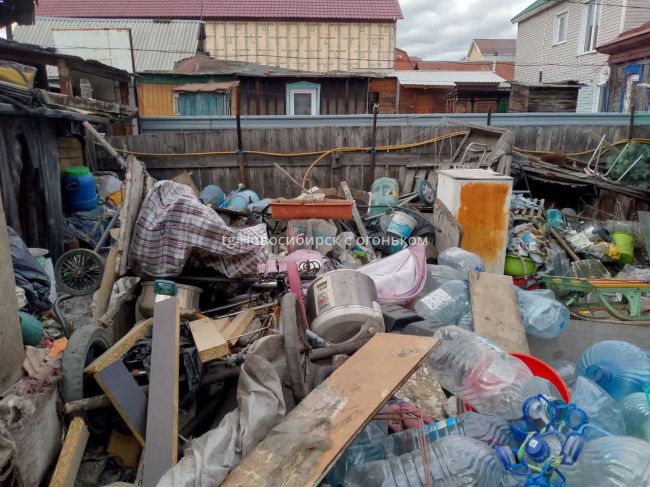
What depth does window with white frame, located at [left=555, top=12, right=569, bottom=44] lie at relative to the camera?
17114 mm

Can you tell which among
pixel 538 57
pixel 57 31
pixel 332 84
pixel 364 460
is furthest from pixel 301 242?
pixel 538 57

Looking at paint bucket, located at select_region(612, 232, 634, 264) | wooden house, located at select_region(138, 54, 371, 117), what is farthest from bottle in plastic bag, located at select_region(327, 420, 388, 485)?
wooden house, located at select_region(138, 54, 371, 117)

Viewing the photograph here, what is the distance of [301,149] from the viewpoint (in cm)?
848

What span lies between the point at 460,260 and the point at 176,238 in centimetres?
303

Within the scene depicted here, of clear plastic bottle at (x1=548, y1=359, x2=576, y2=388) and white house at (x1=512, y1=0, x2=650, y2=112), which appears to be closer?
clear plastic bottle at (x1=548, y1=359, x2=576, y2=388)

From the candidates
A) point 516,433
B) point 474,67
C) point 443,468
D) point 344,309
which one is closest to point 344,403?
point 443,468

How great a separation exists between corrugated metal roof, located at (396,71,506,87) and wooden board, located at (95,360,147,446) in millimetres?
14169

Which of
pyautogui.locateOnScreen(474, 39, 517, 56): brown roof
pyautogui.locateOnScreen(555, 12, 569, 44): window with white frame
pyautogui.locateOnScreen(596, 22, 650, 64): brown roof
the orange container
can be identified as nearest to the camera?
the orange container

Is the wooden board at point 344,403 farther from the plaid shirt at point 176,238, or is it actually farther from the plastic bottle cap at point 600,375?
the plaid shirt at point 176,238

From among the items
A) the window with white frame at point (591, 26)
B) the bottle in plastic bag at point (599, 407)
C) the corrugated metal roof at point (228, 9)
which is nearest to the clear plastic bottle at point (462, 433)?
the bottle in plastic bag at point (599, 407)

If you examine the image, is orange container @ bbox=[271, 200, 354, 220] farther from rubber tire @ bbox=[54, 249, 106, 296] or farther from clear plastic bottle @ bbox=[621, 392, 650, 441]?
clear plastic bottle @ bbox=[621, 392, 650, 441]

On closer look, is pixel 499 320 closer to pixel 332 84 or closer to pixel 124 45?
pixel 332 84

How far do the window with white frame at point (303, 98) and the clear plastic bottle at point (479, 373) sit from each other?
12.1 meters

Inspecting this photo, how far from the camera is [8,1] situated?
6.45m
